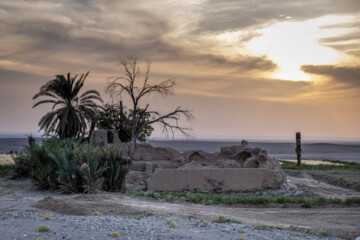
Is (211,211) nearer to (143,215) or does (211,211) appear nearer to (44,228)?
(143,215)

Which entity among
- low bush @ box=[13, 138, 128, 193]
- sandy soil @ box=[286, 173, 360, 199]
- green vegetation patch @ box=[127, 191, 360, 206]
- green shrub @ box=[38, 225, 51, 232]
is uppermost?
low bush @ box=[13, 138, 128, 193]

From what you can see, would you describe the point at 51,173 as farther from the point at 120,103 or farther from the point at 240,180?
the point at 120,103

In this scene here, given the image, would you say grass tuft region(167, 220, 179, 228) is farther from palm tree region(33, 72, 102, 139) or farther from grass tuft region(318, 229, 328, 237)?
palm tree region(33, 72, 102, 139)

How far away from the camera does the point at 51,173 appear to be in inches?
616

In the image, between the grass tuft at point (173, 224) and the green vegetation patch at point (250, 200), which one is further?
the green vegetation patch at point (250, 200)

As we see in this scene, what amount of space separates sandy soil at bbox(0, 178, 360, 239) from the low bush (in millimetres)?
665

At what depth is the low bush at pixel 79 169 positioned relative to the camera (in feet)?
48.4

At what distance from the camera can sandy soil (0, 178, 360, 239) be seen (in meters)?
10.5

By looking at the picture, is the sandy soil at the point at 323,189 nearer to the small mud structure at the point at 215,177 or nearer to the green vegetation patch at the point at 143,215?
the small mud structure at the point at 215,177

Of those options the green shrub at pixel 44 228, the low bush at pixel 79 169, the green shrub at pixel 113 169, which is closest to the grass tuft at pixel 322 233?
the green shrub at pixel 44 228

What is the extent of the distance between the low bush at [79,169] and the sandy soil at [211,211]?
0.67 meters

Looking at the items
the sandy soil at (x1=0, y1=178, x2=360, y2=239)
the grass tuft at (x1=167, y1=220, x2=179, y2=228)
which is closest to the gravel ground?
the grass tuft at (x1=167, y1=220, x2=179, y2=228)

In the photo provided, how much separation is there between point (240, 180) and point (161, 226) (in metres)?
9.79

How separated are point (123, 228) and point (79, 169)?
21.3ft
